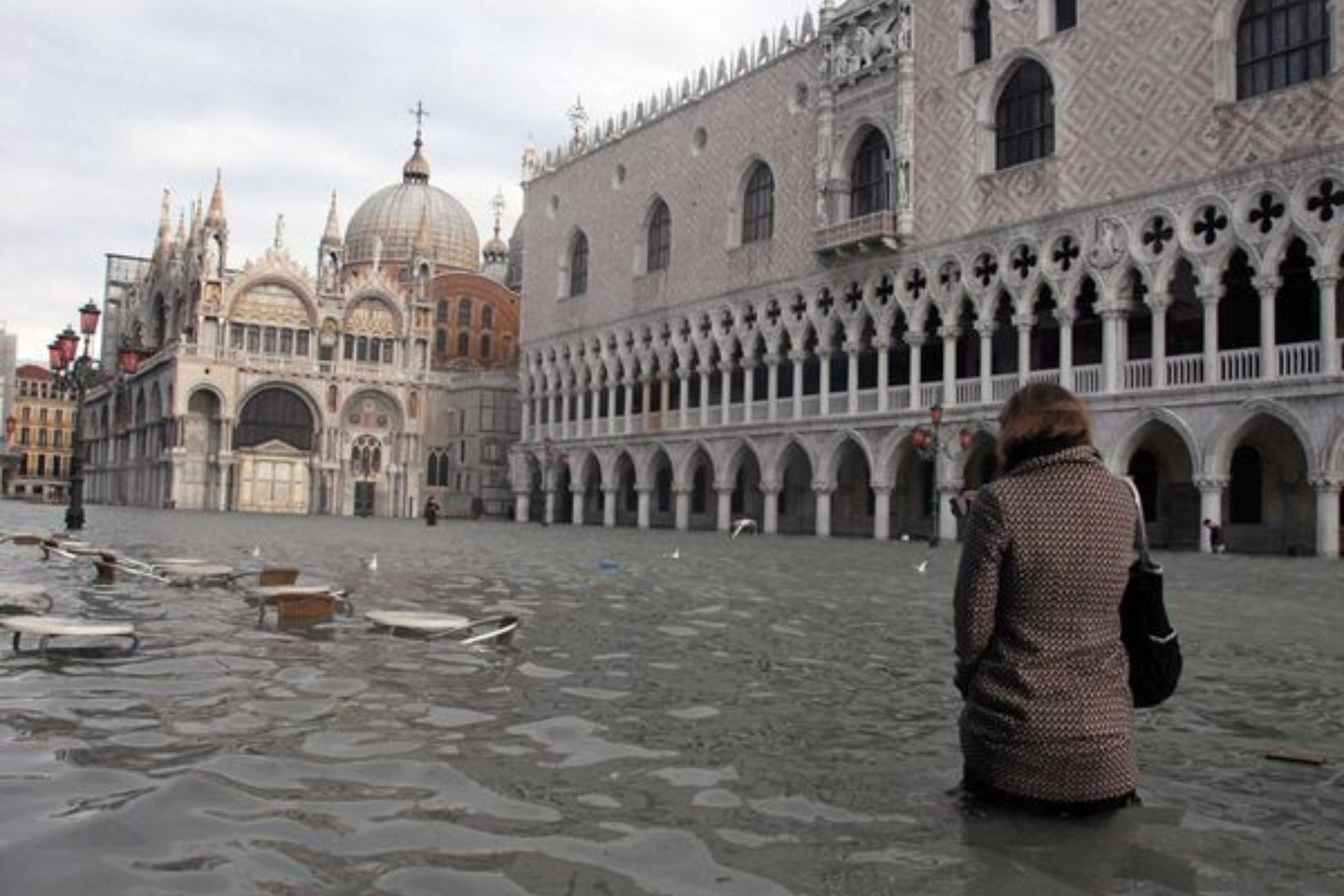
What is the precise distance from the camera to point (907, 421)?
108 ft

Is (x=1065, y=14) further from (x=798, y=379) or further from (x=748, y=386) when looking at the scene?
(x=748, y=386)

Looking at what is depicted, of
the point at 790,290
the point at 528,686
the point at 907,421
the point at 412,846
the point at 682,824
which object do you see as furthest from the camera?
the point at 790,290

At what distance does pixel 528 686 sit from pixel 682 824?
2752 mm

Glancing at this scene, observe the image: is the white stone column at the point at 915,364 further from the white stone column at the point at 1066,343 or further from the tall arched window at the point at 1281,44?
the tall arched window at the point at 1281,44

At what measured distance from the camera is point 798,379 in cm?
3753

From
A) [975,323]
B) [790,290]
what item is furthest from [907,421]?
[790,290]

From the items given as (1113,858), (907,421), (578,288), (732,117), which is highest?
(732,117)

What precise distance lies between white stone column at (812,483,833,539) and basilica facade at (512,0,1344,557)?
0.58 feet

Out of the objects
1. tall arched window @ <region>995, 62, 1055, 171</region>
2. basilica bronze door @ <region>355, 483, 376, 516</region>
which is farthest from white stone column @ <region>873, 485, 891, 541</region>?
basilica bronze door @ <region>355, 483, 376, 516</region>

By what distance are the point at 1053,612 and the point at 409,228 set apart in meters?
72.5

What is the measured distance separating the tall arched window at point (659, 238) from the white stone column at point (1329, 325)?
25655 millimetres

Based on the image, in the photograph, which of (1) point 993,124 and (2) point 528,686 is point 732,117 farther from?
(2) point 528,686

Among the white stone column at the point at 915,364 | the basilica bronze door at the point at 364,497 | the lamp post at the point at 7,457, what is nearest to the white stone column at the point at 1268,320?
the white stone column at the point at 915,364

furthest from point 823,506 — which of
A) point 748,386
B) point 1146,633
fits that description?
point 1146,633
